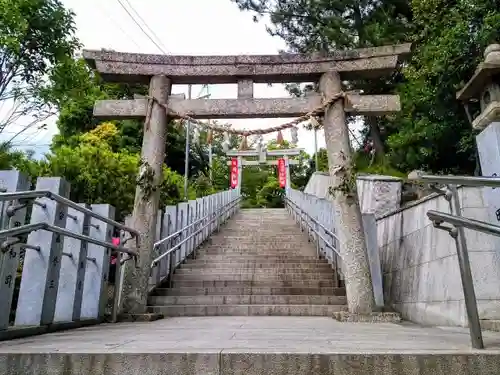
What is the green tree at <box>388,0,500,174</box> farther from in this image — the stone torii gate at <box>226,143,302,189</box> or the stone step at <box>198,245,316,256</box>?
the stone torii gate at <box>226,143,302,189</box>

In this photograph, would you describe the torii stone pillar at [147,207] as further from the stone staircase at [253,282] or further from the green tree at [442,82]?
the green tree at [442,82]

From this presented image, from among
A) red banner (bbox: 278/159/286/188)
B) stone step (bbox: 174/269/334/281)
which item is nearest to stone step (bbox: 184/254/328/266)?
stone step (bbox: 174/269/334/281)

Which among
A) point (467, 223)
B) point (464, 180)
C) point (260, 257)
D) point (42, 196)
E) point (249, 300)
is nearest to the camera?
point (467, 223)

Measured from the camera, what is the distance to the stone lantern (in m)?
3.75

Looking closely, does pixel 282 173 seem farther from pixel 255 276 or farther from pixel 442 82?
pixel 255 276

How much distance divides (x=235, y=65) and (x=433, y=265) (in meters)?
3.96

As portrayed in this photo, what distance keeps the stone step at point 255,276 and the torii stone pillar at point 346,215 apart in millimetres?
1711

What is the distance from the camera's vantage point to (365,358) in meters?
2.04

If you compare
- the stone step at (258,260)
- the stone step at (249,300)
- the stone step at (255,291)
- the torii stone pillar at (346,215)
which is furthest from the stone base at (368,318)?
the stone step at (258,260)

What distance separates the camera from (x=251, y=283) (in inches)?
277

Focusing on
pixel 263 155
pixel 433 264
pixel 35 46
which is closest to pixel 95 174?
pixel 35 46

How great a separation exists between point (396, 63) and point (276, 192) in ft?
76.4

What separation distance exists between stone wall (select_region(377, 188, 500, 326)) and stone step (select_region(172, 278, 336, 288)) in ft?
3.49

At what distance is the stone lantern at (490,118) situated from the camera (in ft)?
12.3
